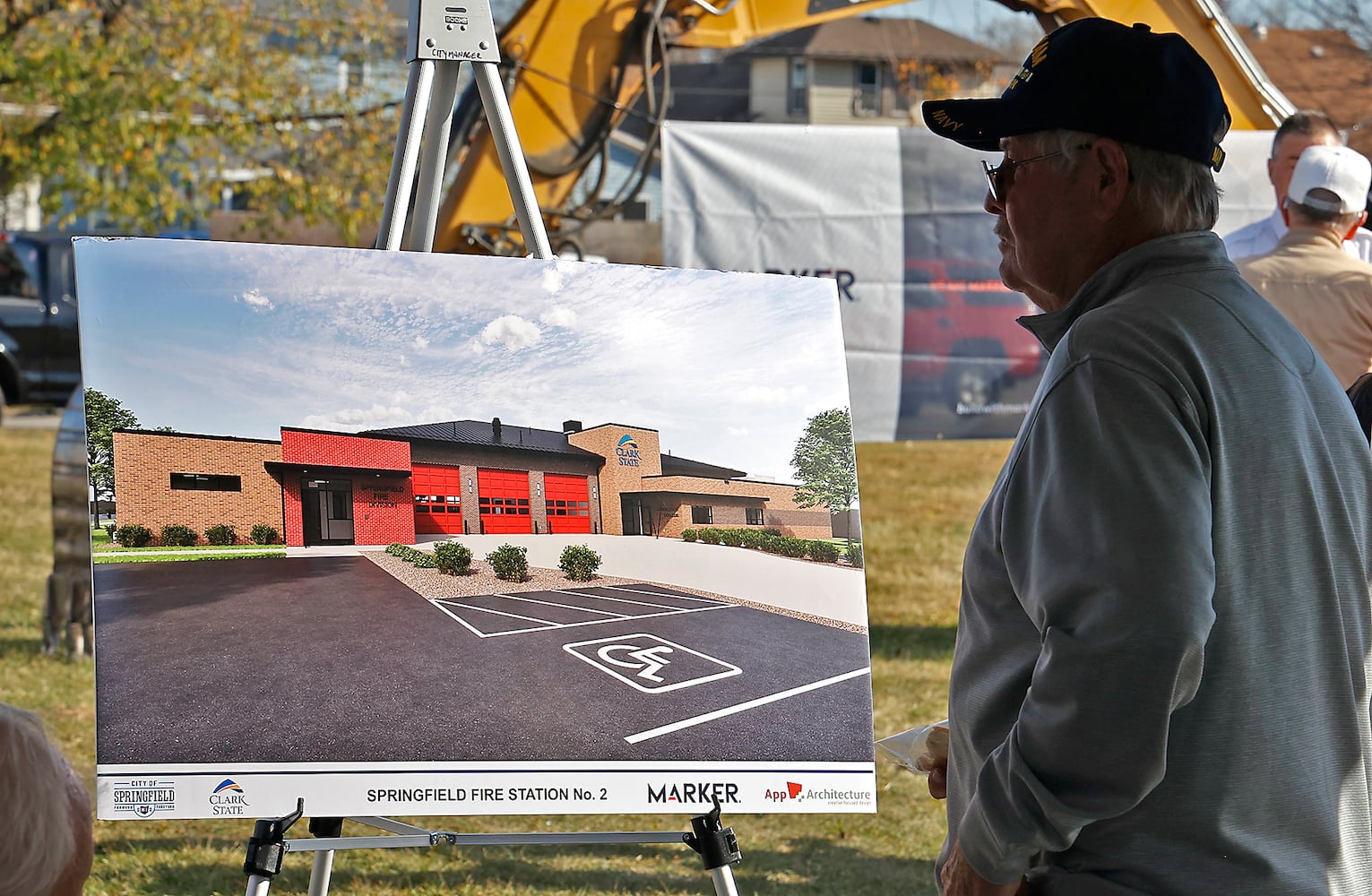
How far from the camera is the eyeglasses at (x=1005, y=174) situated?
1.46 meters

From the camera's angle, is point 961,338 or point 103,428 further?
point 961,338

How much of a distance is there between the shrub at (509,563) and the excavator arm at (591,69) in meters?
2.84

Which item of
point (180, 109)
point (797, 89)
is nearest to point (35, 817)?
point (180, 109)

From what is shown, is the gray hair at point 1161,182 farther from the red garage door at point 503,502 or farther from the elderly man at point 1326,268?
the elderly man at point 1326,268

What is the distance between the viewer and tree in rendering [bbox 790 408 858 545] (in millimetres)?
2480

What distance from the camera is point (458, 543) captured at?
234 cm

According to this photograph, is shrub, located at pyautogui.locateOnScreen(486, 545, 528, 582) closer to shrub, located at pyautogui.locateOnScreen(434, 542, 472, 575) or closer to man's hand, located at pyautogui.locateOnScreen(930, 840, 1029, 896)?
shrub, located at pyautogui.locateOnScreen(434, 542, 472, 575)

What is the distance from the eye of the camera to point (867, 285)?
257 inches

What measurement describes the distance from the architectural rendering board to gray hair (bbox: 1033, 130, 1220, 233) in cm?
113

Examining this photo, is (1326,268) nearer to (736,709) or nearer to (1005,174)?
(736,709)

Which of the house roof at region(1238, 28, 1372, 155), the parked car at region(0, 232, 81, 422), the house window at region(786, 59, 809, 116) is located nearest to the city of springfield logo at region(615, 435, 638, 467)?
the parked car at region(0, 232, 81, 422)

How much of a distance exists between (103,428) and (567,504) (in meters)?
0.83

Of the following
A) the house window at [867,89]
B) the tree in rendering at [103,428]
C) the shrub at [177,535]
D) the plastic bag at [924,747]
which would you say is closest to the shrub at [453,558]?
the shrub at [177,535]

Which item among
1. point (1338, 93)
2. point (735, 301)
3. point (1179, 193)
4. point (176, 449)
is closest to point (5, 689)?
point (176, 449)
